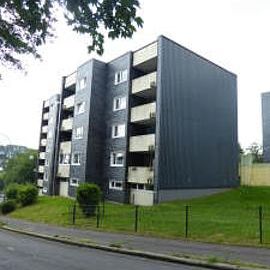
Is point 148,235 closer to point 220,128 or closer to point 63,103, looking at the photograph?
point 220,128

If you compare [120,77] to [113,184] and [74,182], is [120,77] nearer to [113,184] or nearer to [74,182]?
[113,184]

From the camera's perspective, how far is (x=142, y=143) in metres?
37.8

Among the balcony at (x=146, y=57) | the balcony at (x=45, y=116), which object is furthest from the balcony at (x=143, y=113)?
the balcony at (x=45, y=116)

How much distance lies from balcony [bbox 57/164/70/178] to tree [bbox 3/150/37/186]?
120 ft

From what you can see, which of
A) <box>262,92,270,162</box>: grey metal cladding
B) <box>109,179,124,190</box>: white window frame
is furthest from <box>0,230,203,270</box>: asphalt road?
<box>262,92,270,162</box>: grey metal cladding

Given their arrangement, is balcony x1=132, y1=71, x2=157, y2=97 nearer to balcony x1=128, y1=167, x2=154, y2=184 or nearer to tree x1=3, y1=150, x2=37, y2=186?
balcony x1=128, y1=167, x2=154, y2=184

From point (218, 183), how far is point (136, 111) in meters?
10.3

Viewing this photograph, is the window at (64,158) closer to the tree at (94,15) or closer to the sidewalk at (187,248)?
the sidewalk at (187,248)

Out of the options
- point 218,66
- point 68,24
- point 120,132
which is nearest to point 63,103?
point 120,132

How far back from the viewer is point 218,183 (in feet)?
138

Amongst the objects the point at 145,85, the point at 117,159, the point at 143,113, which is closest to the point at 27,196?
the point at 117,159

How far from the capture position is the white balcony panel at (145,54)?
3838cm

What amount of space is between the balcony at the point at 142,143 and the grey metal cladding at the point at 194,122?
1.03m

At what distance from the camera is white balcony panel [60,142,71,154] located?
162 ft
